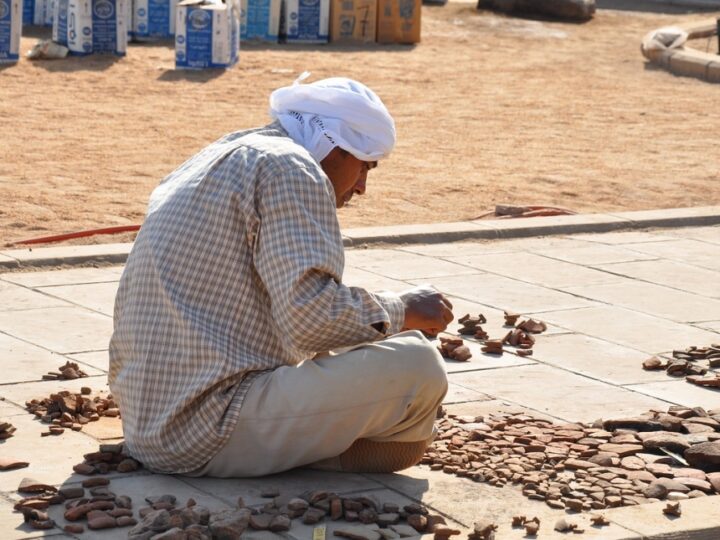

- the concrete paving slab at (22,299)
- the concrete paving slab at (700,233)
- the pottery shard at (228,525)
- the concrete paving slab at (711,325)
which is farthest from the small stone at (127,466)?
the concrete paving slab at (700,233)

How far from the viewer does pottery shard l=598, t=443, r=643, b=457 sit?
4.65 metres

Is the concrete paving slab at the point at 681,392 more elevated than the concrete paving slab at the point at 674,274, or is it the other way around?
the concrete paving slab at the point at 681,392

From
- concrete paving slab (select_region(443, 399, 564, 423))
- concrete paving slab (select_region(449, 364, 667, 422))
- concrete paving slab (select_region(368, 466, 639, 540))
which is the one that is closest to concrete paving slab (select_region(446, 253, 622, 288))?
concrete paving slab (select_region(449, 364, 667, 422))

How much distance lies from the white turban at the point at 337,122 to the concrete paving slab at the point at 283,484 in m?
0.97

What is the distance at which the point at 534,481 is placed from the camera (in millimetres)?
4348

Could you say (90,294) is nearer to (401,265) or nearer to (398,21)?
(401,265)

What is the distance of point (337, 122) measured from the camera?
414cm

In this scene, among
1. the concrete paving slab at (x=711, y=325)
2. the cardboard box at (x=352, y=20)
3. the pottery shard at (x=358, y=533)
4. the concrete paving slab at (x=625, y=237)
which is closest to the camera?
the pottery shard at (x=358, y=533)

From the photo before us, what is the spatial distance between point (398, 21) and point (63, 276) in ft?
39.7

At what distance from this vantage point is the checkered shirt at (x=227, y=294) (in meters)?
3.90

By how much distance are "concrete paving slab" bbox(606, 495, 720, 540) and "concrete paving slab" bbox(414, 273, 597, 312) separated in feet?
8.52

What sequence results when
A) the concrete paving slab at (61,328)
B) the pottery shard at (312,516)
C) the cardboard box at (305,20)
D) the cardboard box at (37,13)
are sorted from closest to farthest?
the pottery shard at (312,516)
the concrete paving slab at (61,328)
the cardboard box at (37,13)
the cardboard box at (305,20)

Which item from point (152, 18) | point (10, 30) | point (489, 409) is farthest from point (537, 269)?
point (152, 18)

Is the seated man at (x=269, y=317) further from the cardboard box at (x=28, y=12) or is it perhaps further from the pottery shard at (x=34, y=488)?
the cardboard box at (x=28, y=12)
